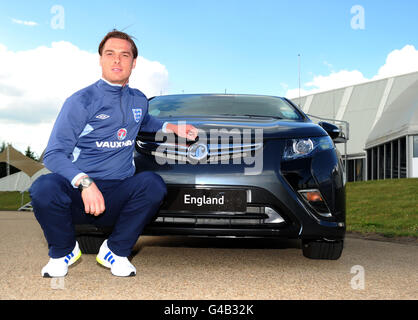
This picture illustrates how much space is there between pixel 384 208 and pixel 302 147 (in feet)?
28.4

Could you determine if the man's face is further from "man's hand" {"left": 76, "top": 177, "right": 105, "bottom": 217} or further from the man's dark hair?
"man's hand" {"left": 76, "top": 177, "right": 105, "bottom": 217}

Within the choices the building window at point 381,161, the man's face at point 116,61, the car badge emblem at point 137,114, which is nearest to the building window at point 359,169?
the building window at point 381,161

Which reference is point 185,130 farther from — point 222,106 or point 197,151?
point 222,106

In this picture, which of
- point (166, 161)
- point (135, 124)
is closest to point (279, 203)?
point (166, 161)

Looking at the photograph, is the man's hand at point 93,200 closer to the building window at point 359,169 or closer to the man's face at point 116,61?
the man's face at point 116,61

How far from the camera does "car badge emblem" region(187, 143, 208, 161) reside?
3.42 m

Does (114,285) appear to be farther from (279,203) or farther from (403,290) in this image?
(403,290)

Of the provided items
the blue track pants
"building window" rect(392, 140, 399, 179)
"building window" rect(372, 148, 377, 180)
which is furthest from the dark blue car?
"building window" rect(372, 148, 377, 180)

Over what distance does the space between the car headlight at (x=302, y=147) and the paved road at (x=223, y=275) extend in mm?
792

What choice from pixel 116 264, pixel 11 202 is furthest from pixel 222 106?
pixel 11 202

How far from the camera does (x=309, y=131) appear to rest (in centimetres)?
362

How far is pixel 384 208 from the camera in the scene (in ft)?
37.5

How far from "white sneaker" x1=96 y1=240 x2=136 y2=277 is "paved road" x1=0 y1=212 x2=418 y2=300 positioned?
0.05m
